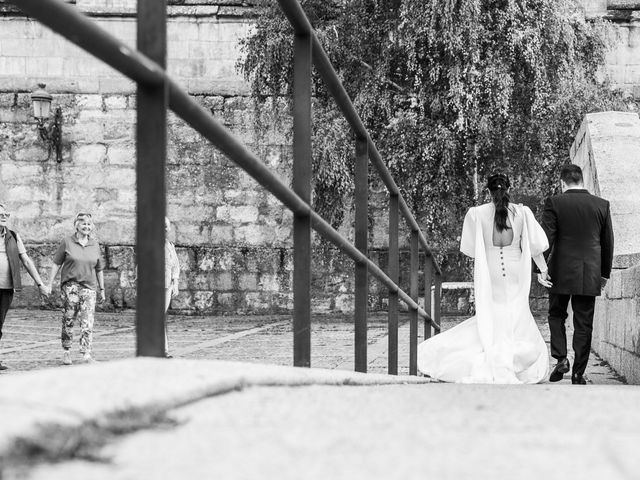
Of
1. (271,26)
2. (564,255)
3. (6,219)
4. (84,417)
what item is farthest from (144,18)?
(271,26)

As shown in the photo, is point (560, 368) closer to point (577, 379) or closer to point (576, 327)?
point (576, 327)

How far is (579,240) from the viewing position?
24.2 feet

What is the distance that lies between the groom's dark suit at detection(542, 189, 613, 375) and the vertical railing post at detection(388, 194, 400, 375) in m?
2.58

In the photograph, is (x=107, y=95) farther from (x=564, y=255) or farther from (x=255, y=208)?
(x=564, y=255)

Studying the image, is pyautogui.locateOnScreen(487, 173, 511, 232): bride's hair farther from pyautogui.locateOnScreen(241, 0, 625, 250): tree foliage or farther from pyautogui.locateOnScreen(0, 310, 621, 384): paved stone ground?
pyautogui.locateOnScreen(241, 0, 625, 250): tree foliage

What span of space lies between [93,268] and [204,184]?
22.2ft

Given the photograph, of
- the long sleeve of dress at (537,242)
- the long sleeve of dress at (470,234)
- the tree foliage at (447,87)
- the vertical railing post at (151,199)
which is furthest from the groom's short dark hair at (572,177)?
the vertical railing post at (151,199)

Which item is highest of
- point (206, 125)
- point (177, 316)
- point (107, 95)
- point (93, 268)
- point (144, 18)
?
point (107, 95)

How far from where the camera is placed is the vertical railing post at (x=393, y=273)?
478cm

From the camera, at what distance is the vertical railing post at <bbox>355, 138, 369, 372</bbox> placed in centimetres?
Result: 377

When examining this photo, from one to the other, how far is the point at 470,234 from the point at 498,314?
0.63m

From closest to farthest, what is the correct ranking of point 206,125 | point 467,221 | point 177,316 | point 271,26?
point 206,125
point 467,221
point 271,26
point 177,316

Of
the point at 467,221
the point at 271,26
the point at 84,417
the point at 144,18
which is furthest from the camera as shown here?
the point at 271,26

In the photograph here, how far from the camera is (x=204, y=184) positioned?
52.7 feet
